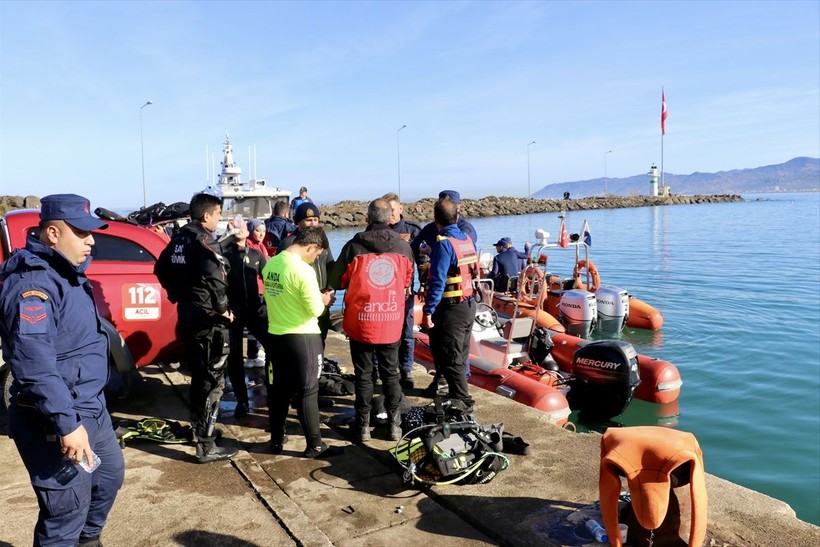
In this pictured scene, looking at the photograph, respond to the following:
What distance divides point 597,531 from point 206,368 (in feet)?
9.48

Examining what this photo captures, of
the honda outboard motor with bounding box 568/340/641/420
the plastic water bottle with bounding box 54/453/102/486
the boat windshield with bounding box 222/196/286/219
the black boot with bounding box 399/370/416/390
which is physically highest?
the boat windshield with bounding box 222/196/286/219

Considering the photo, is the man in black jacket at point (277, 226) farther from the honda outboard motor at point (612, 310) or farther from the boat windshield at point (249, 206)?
the boat windshield at point (249, 206)

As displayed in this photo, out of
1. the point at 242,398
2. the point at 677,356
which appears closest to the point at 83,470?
the point at 242,398

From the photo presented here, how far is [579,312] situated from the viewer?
39.5 ft

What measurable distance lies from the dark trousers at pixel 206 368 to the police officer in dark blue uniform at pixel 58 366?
156cm

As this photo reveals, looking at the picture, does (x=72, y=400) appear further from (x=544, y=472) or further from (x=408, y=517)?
(x=544, y=472)

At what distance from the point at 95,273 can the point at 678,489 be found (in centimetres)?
490

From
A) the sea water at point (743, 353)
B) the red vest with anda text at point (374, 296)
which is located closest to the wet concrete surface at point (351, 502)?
the red vest with anda text at point (374, 296)

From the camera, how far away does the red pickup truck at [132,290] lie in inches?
213

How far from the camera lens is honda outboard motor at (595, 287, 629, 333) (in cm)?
1309

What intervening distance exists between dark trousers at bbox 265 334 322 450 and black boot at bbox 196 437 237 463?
15.7 inches

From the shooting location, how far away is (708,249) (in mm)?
32562

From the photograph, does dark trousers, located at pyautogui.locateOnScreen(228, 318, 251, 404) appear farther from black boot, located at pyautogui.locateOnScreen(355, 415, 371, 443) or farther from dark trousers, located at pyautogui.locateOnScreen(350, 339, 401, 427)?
black boot, located at pyautogui.locateOnScreen(355, 415, 371, 443)

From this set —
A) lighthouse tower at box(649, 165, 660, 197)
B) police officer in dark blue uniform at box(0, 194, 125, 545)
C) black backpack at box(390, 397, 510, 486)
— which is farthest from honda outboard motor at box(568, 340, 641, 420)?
lighthouse tower at box(649, 165, 660, 197)
